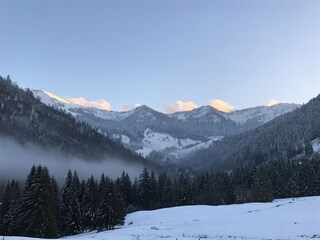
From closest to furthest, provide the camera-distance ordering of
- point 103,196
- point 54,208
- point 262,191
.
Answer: point 54,208, point 103,196, point 262,191

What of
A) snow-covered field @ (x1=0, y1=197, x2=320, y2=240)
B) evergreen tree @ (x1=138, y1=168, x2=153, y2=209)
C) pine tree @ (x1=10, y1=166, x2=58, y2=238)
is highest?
evergreen tree @ (x1=138, y1=168, x2=153, y2=209)

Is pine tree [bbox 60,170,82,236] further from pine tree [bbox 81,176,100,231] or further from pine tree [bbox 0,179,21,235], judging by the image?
pine tree [bbox 0,179,21,235]

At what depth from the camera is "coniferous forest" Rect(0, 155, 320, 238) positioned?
5591cm


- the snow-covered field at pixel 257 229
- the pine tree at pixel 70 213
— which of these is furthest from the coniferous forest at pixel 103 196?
the snow-covered field at pixel 257 229

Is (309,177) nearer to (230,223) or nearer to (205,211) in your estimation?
(205,211)

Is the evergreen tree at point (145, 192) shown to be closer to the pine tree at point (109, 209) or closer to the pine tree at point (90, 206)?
the pine tree at point (90, 206)

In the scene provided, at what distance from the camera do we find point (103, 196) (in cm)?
7381

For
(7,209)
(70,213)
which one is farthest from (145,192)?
(7,209)

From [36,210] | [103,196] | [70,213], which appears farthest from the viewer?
[103,196]

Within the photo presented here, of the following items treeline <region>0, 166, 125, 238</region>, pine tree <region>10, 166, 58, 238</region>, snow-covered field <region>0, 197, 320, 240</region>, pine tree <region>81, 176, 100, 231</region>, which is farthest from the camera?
pine tree <region>81, 176, 100, 231</region>

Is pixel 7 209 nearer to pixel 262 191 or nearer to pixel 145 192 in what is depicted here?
pixel 145 192

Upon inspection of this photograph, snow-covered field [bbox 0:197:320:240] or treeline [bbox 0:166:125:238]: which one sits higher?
treeline [bbox 0:166:125:238]

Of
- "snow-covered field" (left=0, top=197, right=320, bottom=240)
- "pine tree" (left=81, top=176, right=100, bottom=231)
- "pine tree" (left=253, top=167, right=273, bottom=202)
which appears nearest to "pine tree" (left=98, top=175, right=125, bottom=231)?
"pine tree" (left=81, top=176, right=100, bottom=231)

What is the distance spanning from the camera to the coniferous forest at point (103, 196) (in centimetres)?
5591
